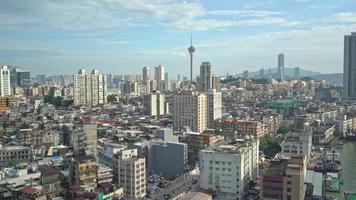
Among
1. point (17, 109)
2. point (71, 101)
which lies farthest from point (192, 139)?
point (71, 101)

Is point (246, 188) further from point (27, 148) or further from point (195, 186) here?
point (27, 148)

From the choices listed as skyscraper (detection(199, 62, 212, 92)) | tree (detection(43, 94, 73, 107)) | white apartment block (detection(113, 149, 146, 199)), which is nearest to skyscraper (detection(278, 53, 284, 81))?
skyscraper (detection(199, 62, 212, 92))

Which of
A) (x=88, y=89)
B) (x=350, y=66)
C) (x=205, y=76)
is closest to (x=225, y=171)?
(x=88, y=89)

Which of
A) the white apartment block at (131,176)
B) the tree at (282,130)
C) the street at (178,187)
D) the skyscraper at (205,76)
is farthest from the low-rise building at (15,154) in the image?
the skyscraper at (205,76)

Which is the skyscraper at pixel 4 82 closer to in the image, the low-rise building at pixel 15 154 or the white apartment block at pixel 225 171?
the low-rise building at pixel 15 154

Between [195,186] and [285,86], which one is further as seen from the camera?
[285,86]

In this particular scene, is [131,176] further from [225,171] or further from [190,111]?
[190,111]
